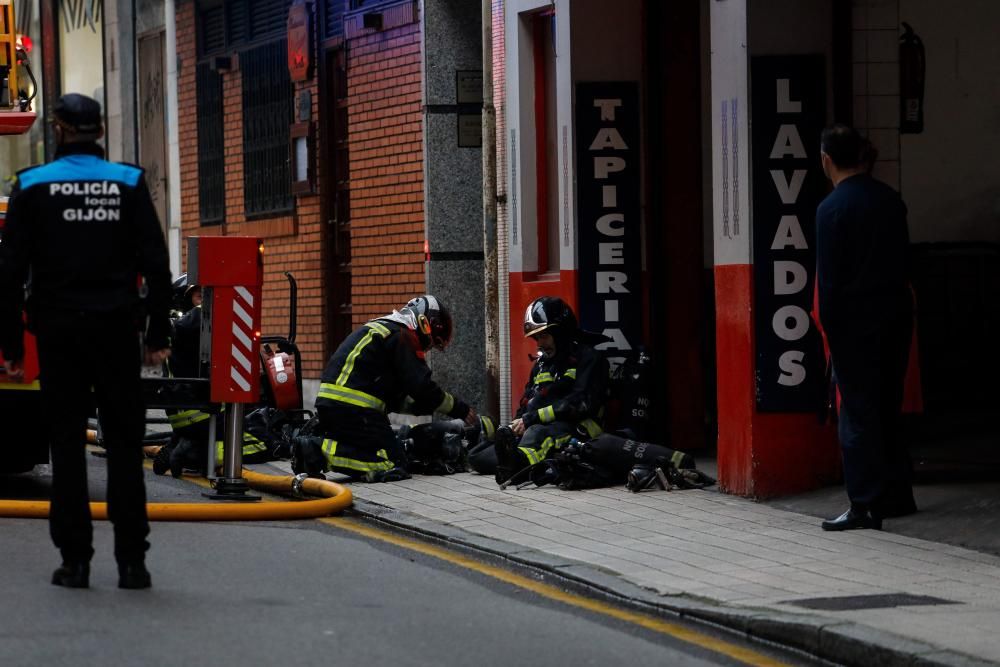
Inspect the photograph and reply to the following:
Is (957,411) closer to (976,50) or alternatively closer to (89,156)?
(976,50)

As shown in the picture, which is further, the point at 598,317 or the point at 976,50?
the point at 976,50

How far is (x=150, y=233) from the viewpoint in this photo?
8133 mm

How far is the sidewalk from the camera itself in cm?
714

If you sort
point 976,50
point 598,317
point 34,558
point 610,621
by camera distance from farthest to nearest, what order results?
point 976,50
point 598,317
point 34,558
point 610,621

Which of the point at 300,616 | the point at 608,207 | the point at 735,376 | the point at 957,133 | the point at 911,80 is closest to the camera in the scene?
the point at 300,616

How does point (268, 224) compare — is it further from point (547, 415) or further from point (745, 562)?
point (745, 562)

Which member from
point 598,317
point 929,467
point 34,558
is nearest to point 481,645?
point 34,558

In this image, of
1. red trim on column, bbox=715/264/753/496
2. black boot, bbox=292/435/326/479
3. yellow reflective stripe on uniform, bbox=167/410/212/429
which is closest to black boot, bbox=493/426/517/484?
black boot, bbox=292/435/326/479

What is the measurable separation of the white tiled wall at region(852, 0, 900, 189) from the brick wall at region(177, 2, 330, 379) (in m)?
9.27

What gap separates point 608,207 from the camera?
45.9 ft

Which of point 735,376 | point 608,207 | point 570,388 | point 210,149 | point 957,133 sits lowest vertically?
point 570,388

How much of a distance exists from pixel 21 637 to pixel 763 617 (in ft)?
8.76

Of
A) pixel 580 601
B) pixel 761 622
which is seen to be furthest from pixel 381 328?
pixel 761 622

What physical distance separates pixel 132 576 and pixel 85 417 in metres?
0.67
